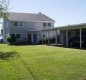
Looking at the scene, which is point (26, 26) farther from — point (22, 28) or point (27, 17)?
point (27, 17)

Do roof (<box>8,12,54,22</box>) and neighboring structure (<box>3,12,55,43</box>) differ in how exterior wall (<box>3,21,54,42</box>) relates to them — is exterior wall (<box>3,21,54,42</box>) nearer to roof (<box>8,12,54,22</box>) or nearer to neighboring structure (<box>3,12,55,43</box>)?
Answer: neighboring structure (<box>3,12,55,43</box>)

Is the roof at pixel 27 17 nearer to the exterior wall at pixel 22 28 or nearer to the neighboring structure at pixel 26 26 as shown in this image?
the neighboring structure at pixel 26 26

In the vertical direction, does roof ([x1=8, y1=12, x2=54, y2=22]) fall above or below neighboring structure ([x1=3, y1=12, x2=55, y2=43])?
above

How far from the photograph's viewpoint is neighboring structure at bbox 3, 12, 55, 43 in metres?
52.1

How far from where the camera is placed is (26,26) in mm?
53469

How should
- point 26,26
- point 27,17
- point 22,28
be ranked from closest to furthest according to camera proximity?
point 22,28, point 26,26, point 27,17

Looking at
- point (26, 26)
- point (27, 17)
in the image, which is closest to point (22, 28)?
point (26, 26)

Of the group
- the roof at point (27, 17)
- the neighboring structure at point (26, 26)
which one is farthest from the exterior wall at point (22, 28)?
the roof at point (27, 17)

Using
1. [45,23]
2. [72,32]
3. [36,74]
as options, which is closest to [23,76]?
[36,74]

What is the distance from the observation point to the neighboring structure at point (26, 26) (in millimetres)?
52125

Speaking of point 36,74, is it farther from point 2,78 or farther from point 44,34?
point 44,34

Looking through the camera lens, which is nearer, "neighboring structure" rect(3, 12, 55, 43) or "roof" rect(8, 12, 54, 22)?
"neighboring structure" rect(3, 12, 55, 43)

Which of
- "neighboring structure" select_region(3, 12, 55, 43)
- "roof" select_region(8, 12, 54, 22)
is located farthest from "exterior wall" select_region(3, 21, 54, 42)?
"roof" select_region(8, 12, 54, 22)

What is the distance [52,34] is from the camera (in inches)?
2099
